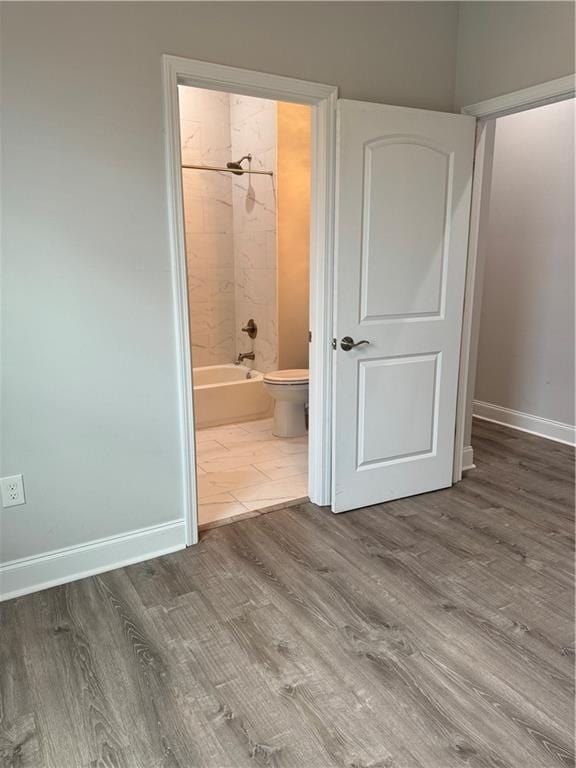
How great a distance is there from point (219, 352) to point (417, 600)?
335 centimetres

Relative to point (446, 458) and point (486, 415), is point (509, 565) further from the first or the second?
point (486, 415)

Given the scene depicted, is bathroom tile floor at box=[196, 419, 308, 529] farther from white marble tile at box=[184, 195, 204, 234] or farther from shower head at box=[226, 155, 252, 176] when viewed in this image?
shower head at box=[226, 155, 252, 176]

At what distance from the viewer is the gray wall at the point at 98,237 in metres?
1.94

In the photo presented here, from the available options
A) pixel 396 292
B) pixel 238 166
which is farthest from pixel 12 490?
pixel 238 166

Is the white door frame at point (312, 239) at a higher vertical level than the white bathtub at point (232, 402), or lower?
higher

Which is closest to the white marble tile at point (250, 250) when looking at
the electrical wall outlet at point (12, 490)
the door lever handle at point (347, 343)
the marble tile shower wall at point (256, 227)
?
the marble tile shower wall at point (256, 227)

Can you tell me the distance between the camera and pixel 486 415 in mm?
4559

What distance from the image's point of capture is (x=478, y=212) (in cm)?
290

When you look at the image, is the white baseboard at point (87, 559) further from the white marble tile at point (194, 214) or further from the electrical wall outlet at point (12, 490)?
the white marble tile at point (194, 214)

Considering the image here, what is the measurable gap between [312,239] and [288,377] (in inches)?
58.5

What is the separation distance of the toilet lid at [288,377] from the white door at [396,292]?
3.75 feet

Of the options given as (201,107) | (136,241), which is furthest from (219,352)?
(136,241)

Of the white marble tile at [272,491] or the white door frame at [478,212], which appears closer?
the white door frame at [478,212]

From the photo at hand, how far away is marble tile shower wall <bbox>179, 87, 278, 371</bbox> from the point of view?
439cm
